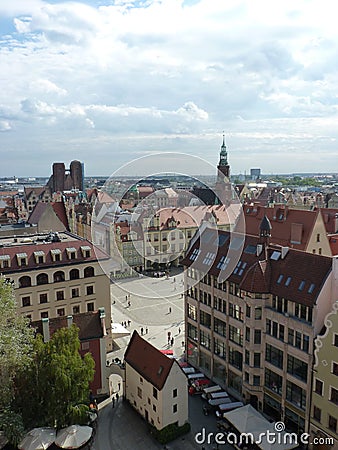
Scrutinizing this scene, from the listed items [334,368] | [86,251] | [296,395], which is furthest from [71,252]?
[334,368]

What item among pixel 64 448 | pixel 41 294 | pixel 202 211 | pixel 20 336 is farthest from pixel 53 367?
pixel 202 211

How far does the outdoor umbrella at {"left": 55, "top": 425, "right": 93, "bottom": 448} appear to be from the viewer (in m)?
31.4

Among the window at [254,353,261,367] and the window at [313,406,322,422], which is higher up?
the window at [254,353,261,367]

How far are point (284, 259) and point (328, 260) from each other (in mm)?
4769

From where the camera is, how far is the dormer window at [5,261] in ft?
147

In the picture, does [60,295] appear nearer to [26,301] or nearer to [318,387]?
[26,301]

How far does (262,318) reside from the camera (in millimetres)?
36500

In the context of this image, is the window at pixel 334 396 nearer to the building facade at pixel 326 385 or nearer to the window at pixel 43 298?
the building facade at pixel 326 385

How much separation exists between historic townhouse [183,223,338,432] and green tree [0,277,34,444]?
1937cm

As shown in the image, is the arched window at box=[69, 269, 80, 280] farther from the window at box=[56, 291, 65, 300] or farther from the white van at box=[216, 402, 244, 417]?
the white van at box=[216, 402, 244, 417]

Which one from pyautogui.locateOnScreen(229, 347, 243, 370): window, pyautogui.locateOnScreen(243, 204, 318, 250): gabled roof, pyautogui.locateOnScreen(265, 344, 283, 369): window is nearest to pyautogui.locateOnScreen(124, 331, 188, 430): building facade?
pyautogui.locateOnScreen(229, 347, 243, 370): window

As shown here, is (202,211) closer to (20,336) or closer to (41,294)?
(41,294)

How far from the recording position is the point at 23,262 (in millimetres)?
46188

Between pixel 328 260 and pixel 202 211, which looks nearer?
pixel 328 260
